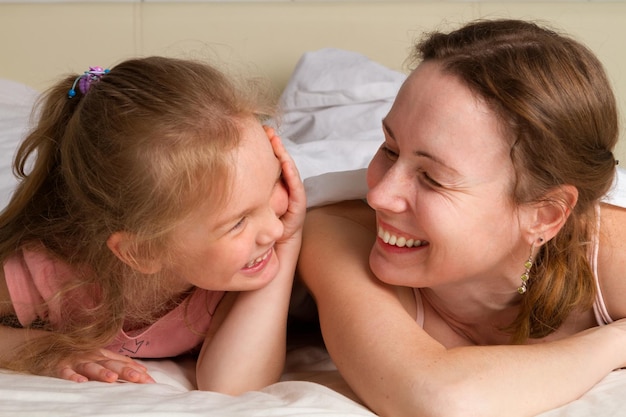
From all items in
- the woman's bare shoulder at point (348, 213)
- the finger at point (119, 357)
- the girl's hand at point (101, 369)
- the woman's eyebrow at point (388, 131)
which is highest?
the woman's eyebrow at point (388, 131)

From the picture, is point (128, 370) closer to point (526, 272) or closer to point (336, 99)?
point (526, 272)

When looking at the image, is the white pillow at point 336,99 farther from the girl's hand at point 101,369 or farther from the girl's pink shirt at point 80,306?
the girl's hand at point 101,369

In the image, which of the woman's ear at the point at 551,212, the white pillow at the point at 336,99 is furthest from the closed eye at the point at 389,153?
the white pillow at the point at 336,99

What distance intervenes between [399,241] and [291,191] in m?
0.21

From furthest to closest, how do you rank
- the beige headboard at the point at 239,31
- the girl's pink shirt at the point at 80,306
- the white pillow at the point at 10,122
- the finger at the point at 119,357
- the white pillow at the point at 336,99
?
the beige headboard at the point at 239,31
the white pillow at the point at 336,99
the white pillow at the point at 10,122
the girl's pink shirt at the point at 80,306
the finger at the point at 119,357

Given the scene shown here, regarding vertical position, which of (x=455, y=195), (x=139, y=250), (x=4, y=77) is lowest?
(x=4, y=77)

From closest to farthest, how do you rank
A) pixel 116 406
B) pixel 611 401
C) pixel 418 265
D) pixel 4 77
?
pixel 116 406 < pixel 611 401 < pixel 418 265 < pixel 4 77

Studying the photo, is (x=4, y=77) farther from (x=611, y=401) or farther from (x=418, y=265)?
(x=611, y=401)

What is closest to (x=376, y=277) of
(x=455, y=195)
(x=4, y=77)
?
(x=455, y=195)

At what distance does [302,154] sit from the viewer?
6.43 ft

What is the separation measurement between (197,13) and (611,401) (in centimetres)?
172

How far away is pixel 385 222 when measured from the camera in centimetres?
137

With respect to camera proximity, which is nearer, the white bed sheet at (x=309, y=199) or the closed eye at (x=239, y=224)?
the white bed sheet at (x=309, y=199)

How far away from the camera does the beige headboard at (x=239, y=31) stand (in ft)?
8.25
